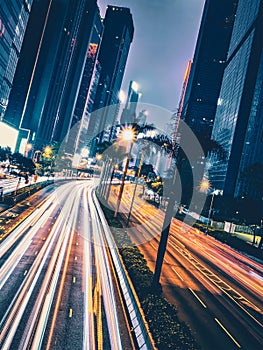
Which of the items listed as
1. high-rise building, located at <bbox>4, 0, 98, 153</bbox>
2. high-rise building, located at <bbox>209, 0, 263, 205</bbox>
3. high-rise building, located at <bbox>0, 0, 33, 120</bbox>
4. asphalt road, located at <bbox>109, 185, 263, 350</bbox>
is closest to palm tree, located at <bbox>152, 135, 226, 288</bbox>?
asphalt road, located at <bbox>109, 185, 263, 350</bbox>

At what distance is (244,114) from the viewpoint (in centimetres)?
10181

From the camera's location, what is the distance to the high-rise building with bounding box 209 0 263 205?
9594 centimetres

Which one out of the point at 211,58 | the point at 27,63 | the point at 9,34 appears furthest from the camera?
the point at 211,58

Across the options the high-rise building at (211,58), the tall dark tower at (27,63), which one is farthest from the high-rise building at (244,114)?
the tall dark tower at (27,63)

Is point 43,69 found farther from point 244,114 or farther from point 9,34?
point 244,114

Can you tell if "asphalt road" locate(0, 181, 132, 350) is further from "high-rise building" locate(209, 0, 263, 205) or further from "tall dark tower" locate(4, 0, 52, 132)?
"tall dark tower" locate(4, 0, 52, 132)

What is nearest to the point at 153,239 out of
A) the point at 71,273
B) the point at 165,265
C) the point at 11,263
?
the point at 165,265

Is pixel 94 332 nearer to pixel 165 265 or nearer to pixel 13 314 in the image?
pixel 13 314

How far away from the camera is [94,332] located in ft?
38.2

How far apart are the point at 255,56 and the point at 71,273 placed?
392ft

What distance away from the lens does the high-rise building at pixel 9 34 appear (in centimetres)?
9492

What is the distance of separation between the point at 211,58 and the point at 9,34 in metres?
147

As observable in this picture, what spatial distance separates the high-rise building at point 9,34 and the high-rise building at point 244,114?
95681mm

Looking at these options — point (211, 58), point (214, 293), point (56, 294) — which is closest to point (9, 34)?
point (56, 294)
